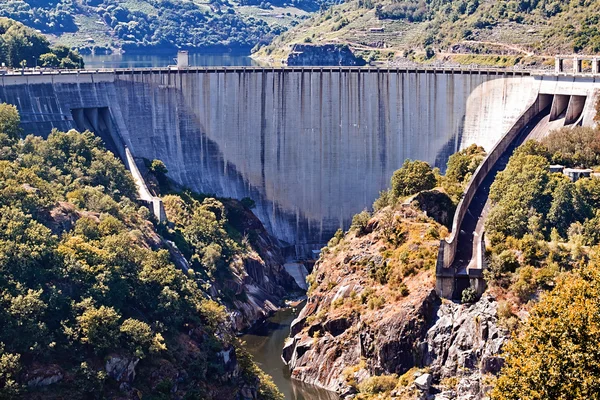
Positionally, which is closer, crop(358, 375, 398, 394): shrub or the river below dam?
crop(358, 375, 398, 394): shrub

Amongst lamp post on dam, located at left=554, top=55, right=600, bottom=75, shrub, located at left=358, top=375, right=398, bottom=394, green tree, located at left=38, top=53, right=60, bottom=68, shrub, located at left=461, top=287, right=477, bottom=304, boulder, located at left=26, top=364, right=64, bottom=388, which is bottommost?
shrub, located at left=358, top=375, right=398, bottom=394

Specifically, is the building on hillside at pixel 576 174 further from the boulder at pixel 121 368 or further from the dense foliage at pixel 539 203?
the boulder at pixel 121 368

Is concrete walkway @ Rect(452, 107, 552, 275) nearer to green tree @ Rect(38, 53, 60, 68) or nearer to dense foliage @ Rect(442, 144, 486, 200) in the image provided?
dense foliage @ Rect(442, 144, 486, 200)

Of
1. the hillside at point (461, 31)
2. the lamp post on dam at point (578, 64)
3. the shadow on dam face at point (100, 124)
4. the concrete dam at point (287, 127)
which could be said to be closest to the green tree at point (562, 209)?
the lamp post on dam at point (578, 64)

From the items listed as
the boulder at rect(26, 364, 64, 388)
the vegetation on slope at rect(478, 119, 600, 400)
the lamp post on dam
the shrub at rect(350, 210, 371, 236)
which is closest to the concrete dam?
the lamp post on dam

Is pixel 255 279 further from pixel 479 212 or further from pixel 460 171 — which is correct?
pixel 479 212

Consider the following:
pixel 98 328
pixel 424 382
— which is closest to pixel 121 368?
pixel 98 328
